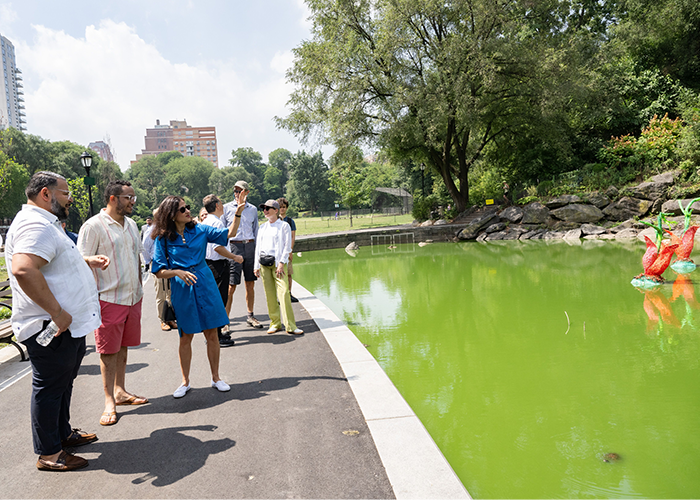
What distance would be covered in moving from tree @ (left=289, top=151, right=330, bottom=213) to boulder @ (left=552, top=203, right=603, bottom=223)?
48175mm

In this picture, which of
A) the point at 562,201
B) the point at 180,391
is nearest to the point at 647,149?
the point at 562,201

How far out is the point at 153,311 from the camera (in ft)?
28.3

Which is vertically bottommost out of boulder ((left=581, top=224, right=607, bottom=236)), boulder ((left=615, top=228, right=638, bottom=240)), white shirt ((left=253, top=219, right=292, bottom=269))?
boulder ((left=615, top=228, right=638, bottom=240))

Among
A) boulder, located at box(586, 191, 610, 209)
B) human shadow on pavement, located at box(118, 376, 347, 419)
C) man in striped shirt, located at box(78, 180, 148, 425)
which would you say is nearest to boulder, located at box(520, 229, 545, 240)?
boulder, located at box(586, 191, 610, 209)

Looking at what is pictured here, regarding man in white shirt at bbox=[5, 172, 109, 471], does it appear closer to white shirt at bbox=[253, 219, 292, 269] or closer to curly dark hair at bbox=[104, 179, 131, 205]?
curly dark hair at bbox=[104, 179, 131, 205]

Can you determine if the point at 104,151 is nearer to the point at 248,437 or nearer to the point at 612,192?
the point at 612,192

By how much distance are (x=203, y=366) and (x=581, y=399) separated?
154 inches

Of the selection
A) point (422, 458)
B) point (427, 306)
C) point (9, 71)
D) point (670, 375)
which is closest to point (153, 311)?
point (427, 306)

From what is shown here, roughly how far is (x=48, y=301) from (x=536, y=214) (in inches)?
933

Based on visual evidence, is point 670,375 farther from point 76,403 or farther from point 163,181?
point 163,181

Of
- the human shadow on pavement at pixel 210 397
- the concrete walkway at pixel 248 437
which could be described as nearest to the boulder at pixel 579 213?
the concrete walkway at pixel 248 437

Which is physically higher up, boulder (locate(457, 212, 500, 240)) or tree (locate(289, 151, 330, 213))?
tree (locate(289, 151, 330, 213))

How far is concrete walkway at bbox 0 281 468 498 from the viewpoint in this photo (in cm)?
271

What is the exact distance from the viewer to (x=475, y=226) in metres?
24.6
